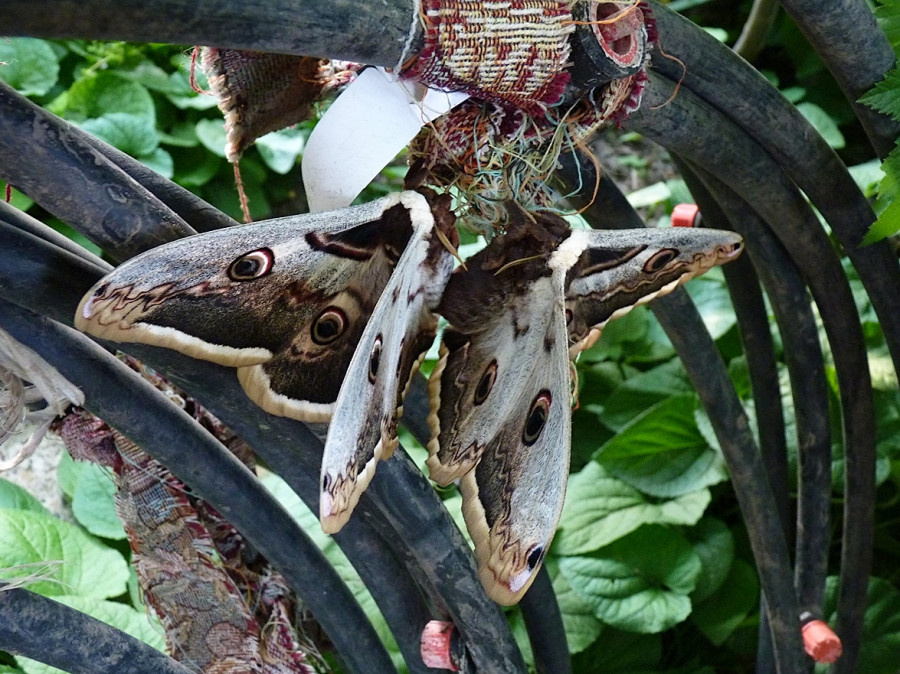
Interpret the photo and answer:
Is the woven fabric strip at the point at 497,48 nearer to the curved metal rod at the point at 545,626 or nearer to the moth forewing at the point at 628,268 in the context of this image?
the moth forewing at the point at 628,268

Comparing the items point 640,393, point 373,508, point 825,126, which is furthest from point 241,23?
point 825,126

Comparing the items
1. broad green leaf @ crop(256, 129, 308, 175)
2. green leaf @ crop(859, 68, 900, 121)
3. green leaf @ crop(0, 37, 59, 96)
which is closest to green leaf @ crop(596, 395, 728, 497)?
green leaf @ crop(859, 68, 900, 121)

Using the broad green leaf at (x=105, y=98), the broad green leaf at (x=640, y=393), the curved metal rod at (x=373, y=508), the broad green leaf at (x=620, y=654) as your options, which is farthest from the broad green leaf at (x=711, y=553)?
the broad green leaf at (x=105, y=98)

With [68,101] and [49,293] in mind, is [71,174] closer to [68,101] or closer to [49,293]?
[49,293]

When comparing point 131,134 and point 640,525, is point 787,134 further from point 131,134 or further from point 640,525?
point 131,134

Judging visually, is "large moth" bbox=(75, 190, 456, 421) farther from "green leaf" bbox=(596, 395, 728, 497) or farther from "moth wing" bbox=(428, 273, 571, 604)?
"green leaf" bbox=(596, 395, 728, 497)

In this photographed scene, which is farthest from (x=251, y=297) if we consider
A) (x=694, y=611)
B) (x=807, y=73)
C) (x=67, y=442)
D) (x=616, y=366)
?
(x=807, y=73)

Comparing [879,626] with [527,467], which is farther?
[879,626]
